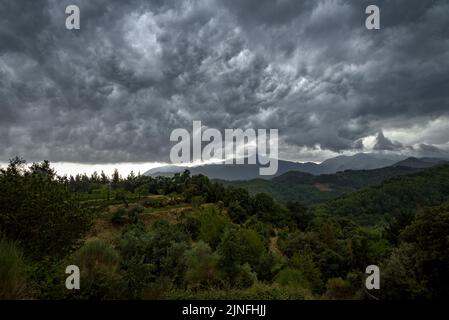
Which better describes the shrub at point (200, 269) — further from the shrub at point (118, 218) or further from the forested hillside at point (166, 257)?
the shrub at point (118, 218)

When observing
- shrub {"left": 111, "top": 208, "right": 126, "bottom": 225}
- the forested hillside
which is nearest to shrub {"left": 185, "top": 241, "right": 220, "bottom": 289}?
the forested hillside

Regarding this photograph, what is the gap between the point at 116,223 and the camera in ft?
243

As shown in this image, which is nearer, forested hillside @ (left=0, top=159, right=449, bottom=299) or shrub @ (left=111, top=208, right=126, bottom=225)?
forested hillside @ (left=0, top=159, right=449, bottom=299)

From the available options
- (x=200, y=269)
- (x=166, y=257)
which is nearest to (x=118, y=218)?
(x=166, y=257)

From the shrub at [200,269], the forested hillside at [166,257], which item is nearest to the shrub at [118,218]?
the forested hillside at [166,257]

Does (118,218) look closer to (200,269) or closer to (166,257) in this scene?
(166,257)

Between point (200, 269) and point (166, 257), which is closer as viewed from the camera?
point (200, 269)

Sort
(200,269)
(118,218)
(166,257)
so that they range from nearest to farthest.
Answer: (200,269) < (166,257) < (118,218)

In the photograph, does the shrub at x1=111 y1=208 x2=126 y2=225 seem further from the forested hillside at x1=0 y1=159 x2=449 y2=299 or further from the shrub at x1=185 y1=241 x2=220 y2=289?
the shrub at x1=185 y1=241 x2=220 y2=289

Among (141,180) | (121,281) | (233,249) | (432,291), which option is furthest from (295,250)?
(141,180)

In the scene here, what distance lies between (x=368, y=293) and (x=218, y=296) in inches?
967

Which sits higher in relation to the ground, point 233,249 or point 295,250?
point 233,249

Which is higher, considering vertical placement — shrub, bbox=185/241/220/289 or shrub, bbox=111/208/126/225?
shrub, bbox=185/241/220/289
